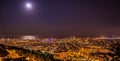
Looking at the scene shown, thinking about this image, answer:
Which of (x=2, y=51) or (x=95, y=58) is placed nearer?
(x=2, y=51)

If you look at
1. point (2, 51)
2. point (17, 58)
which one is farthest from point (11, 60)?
point (2, 51)

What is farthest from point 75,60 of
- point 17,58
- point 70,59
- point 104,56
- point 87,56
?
point 17,58

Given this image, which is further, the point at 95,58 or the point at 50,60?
the point at 95,58

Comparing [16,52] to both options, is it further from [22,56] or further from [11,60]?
[11,60]

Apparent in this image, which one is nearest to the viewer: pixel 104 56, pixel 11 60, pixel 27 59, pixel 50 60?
pixel 11 60

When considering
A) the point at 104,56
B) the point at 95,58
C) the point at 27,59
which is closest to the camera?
the point at 27,59

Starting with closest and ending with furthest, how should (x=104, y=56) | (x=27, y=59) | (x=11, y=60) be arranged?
(x=11, y=60) → (x=27, y=59) → (x=104, y=56)

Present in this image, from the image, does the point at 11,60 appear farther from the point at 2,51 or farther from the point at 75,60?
the point at 75,60

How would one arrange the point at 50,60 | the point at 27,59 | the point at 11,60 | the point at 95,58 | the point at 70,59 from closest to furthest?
the point at 11,60 → the point at 27,59 → the point at 50,60 → the point at 70,59 → the point at 95,58
